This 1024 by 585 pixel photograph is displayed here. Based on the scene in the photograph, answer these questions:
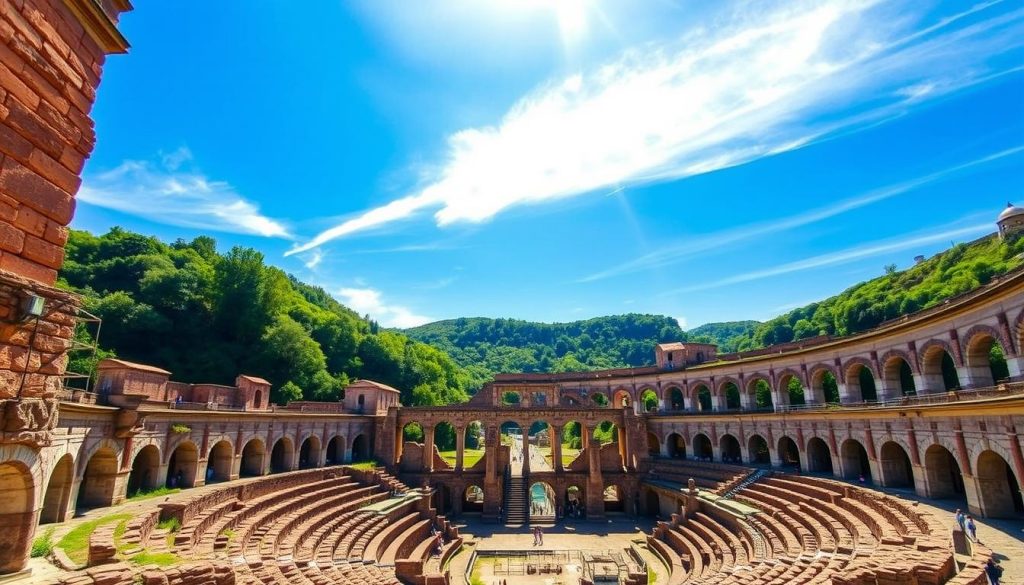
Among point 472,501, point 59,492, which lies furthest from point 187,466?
point 472,501

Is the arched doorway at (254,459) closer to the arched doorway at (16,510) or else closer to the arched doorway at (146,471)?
the arched doorway at (146,471)

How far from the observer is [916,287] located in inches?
2456

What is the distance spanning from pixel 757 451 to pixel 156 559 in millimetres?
42102

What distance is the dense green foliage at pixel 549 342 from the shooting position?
503ft

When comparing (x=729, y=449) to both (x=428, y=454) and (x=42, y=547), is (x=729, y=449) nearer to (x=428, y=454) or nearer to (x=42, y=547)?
(x=428, y=454)

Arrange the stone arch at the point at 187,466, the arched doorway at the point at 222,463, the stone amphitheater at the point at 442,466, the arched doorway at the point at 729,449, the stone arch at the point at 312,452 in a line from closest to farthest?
the stone amphitheater at the point at 442,466
the stone arch at the point at 187,466
the arched doorway at the point at 222,463
the stone arch at the point at 312,452
the arched doorway at the point at 729,449

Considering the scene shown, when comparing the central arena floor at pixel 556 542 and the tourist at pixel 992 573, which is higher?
the tourist at pixel 992 573

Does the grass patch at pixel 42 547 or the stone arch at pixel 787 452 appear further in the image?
the stone arch at pixel 787 452

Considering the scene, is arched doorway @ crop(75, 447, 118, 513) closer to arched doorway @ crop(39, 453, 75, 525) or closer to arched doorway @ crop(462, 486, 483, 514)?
arched doorway @ crop(39, 453, 75, 525)

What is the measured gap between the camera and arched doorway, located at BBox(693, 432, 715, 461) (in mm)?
43844

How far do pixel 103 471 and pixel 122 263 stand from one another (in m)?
38.0

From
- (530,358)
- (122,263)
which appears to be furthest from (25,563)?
(530,358)

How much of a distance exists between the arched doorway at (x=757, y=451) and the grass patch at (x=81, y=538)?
38994 mm

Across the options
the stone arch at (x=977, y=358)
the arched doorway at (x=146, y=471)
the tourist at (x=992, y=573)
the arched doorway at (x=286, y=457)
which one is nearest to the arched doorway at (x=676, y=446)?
the stone arch at (x=977, y=358)
